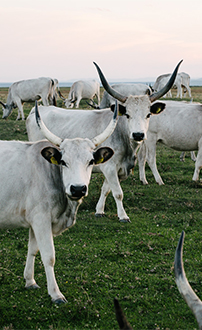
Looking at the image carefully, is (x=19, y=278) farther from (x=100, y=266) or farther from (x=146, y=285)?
(x=146, y=285)

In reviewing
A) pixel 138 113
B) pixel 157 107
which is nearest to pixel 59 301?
pixel 138 113

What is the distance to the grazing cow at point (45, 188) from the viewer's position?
4762 mm

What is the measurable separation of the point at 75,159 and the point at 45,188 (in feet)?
2.03

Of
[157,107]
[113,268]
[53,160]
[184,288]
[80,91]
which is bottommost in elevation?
[113,268]

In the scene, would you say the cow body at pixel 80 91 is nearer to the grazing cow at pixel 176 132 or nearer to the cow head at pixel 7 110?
the cow head at pixel 7 110

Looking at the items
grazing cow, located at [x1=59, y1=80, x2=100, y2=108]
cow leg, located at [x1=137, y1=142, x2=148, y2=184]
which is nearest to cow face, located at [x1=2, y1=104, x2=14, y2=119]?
grazing cow, located at [x1=59, y1=80, x2=100, y2=108]

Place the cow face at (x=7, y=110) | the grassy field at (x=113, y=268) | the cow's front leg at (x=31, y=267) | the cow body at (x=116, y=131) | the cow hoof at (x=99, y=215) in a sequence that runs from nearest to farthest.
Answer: the grassy field at (x=113, y=268)
the cow's front leg at (x=31, y=267)
the cow body at (x=116, y=131)
the cow hoof at (x=99, y=215)
the cow face at (x=7, y=110)

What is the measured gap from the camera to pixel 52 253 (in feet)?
16.1

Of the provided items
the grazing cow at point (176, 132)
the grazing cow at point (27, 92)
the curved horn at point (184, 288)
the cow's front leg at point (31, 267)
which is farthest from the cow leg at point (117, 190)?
the grazing cow at point (27, 92)

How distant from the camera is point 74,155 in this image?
→ 15.4 ft

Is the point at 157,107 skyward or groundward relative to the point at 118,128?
skyward

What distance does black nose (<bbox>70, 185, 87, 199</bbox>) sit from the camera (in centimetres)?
433

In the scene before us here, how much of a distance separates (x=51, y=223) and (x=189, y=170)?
26.6ft

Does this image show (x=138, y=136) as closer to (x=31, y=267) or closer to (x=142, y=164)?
(x=31, y=267)
